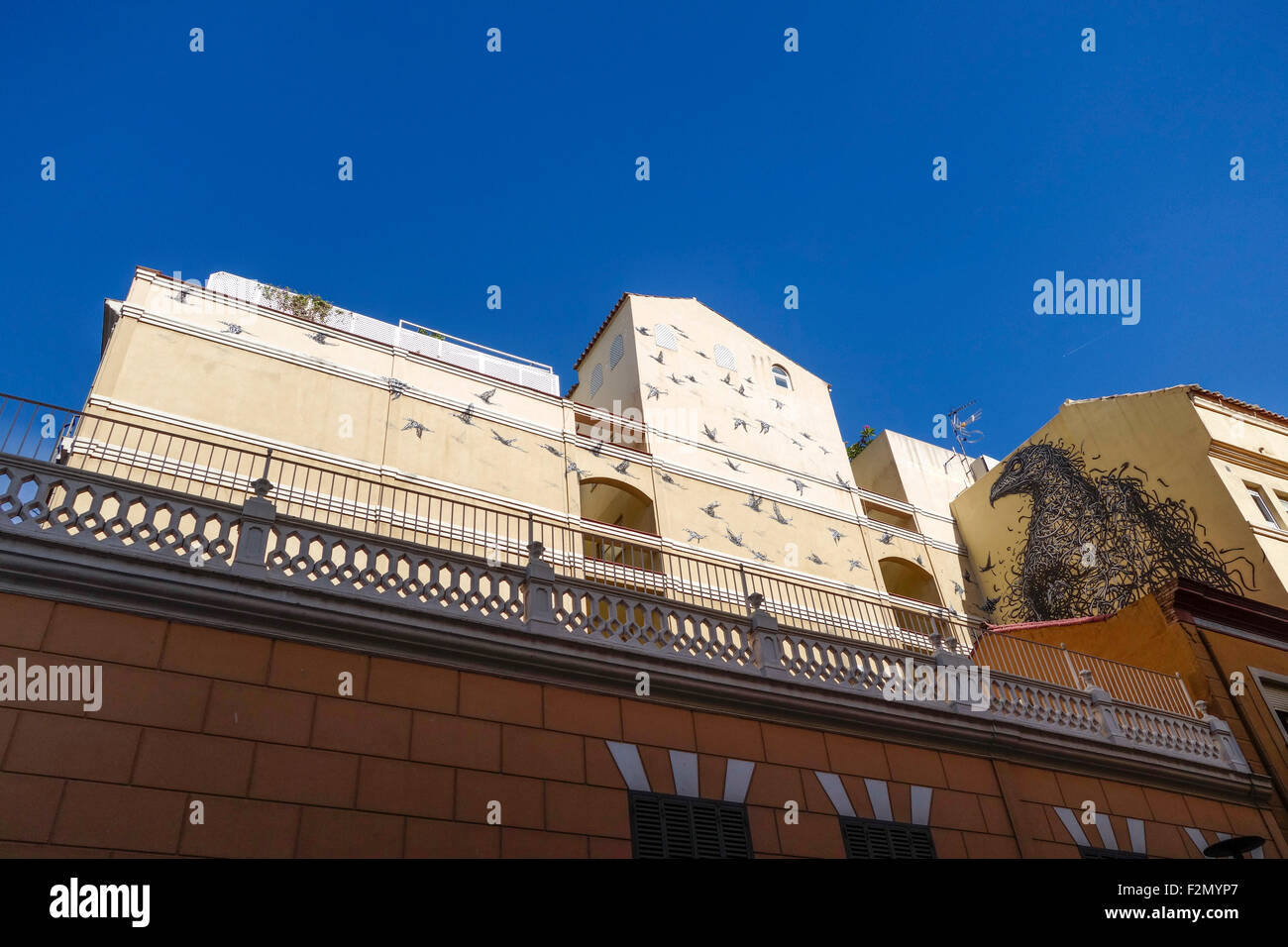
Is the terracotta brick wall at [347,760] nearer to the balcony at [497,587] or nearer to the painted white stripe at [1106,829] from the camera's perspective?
the balcony at [497,587]

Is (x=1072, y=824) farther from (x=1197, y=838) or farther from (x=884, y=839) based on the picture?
(x=884, y=839)

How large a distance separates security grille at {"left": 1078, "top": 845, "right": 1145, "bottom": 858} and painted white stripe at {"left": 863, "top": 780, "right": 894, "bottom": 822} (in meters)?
2.87

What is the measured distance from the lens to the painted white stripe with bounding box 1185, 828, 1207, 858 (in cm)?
1297

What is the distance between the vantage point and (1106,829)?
40.8 feet

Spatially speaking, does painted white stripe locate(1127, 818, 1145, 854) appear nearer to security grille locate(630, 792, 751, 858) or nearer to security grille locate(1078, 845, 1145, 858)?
security grille locate(1078, 845, 1145, 858)

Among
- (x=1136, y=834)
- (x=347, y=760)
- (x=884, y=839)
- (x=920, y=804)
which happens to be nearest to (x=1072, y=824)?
(x=1136, y=834)

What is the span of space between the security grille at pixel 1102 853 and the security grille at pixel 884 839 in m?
2.47

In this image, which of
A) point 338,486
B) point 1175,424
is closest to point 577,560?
point 338,486

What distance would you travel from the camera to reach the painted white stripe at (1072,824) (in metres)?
12.1

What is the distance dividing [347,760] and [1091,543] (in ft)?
62.7

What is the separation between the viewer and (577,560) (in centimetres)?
1773

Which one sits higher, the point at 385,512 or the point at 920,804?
the point at 385,512

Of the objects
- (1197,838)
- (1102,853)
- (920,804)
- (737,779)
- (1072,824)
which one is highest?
(737,779)

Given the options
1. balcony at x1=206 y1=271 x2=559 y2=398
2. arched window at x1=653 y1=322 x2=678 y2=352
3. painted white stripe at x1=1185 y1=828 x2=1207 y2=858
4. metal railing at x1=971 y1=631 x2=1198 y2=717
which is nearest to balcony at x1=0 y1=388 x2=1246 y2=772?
metal railing at x1=971 y1=631 x2=1198 y2=717
